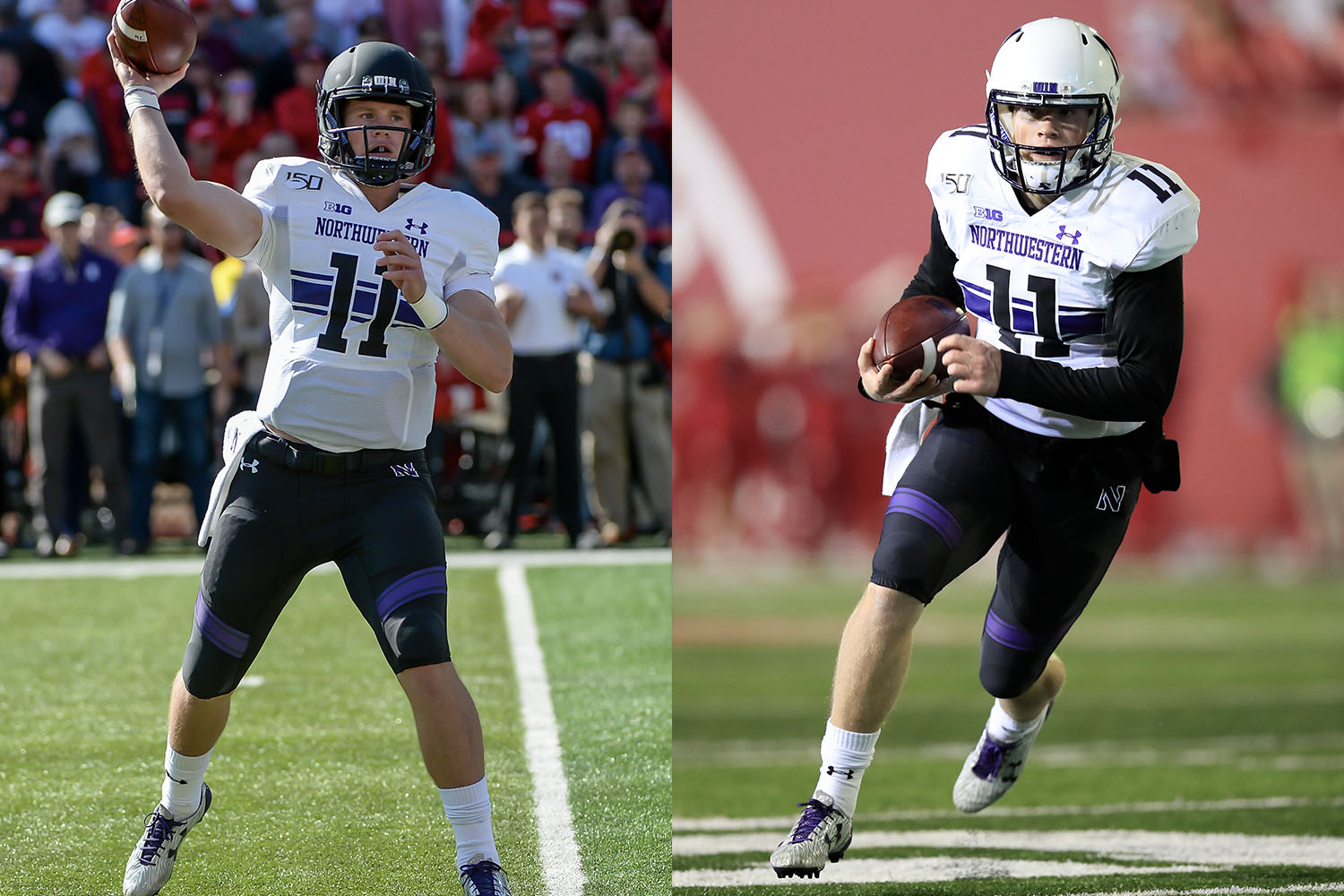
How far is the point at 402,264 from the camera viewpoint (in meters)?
3.11

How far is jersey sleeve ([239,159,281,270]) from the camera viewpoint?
331 centimetres

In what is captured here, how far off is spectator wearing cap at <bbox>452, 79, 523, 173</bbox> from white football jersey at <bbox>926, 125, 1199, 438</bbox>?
7.88m

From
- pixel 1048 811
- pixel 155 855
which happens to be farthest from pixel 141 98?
pixel 1048 811

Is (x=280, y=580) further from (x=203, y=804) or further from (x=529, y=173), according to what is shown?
(x=529, y=173)

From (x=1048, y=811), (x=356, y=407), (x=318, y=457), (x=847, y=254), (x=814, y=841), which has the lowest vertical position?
(x=1048, y=811)

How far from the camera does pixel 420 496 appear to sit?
3398 mm

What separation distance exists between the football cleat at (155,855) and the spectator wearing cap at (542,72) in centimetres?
892

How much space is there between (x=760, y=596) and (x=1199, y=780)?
9939mm

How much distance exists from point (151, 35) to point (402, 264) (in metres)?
0.72

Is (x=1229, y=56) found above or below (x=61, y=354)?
above

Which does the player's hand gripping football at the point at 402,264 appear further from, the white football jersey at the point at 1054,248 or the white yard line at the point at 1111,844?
the white yard line at the point at 1111,844

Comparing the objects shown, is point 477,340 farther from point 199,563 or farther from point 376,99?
point 199,563

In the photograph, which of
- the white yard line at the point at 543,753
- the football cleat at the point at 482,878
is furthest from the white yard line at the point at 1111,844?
the football cleat at the point at 482,878

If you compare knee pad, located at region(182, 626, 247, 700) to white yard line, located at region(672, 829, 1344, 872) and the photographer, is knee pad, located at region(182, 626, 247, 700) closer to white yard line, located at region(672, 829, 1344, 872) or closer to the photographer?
white yard line, located at region(672, 829, 1344, 872)
